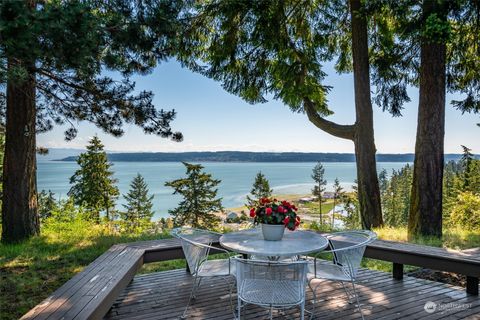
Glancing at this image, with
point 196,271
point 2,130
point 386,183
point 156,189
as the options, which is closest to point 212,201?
point 2,130

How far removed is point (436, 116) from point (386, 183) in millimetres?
44123

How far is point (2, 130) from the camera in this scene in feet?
22.7

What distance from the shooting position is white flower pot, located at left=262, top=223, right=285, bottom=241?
10.1 ft

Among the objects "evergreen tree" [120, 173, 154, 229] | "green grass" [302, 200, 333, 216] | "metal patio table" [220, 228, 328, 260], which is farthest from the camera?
"green grass" [302, 200, 333, 216]

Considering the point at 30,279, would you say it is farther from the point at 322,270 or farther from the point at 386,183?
the point at 386,183

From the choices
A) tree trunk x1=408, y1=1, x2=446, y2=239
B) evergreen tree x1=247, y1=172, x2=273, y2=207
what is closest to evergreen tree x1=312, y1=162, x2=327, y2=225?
evergreen tree x1=247, y1=172, x2=273, y2=207

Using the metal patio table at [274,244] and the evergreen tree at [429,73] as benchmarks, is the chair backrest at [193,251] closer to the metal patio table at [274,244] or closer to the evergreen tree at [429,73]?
the metal patio table at [274,244]

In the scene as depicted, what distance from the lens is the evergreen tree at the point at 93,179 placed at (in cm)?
2035

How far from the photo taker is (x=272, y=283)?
2.45 metres

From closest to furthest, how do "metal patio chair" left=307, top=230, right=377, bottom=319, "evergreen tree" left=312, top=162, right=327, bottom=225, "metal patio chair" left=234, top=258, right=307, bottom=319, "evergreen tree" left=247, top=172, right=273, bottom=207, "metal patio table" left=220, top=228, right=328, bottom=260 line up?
"metal patio chair" left=234, top=258, right=307, bottom=319 < "metal patio table" left=220, top=228, right=328, bottom=260 < "metal patio chair" left=307, top=230, right=377, bottom=319 < "evergreen tree" left=247, top=172, right=273, bottom=207 < "evergreen tree" left=312, top=162, right=327, bottom=225

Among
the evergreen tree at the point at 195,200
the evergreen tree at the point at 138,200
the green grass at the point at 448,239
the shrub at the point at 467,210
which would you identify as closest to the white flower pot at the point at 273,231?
the green grass at the point at 448,239

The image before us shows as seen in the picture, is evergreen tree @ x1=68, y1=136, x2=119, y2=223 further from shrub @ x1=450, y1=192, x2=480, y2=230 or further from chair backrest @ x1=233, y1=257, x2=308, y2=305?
chair backrest @ x1=233, y1=257, x2=308, y2=305

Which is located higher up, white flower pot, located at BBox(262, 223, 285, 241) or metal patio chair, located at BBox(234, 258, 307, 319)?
white flower pot, located at BBox(262, 223, 285, 241)

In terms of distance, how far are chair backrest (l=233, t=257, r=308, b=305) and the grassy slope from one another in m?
2.14
